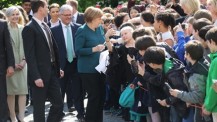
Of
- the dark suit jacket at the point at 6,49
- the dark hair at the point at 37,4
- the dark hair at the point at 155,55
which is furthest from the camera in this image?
the dark suit jacket at the point at 6,49

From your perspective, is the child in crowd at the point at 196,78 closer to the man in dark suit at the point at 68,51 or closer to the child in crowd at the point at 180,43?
the child in crowd at the point at 180,43

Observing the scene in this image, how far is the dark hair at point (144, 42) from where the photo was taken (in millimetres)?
6797

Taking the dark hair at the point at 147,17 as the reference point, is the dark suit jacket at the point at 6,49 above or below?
below

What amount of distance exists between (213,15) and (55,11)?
12.9 ft

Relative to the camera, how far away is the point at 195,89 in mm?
5727

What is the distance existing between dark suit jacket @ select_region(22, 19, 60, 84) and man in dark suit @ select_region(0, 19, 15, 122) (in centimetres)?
78

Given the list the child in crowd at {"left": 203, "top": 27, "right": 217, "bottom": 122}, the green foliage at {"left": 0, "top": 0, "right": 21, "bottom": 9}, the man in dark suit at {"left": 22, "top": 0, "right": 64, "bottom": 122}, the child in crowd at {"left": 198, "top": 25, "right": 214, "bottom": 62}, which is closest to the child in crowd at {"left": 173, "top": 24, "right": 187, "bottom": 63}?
the child in crowd at {"left": 198, "top": 25, "right": 214, "bottom": 62}

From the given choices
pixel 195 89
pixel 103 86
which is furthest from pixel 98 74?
pixel 195 89

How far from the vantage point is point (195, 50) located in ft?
19.1

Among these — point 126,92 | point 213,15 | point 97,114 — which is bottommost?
point 97,114

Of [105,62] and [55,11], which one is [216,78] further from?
[55,11]

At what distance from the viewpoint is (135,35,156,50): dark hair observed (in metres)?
6.80

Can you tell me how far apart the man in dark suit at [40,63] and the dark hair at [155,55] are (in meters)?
1.78

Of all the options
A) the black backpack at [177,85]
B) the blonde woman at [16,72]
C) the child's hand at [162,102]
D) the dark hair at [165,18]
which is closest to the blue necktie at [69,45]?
the blonde woman at [16,72]
